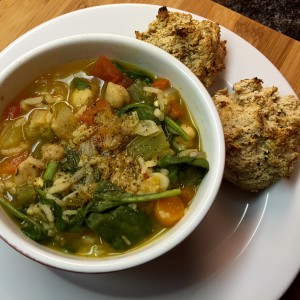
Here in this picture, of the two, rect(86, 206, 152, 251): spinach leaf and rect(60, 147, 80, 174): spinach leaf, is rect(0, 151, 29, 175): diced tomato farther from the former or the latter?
rect(86, 206, 152, 251): spinach leaf

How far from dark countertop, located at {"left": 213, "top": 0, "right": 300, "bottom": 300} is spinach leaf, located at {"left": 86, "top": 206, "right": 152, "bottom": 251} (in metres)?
1.80

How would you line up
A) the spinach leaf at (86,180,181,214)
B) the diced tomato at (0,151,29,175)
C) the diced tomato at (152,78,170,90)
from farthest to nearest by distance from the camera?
the diced tomato at (152,78,170,90)
the diced tomato at (0,151,29,175)
the spinach leaf at (86,180,181,214)

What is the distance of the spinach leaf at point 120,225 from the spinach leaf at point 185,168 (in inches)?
7.5

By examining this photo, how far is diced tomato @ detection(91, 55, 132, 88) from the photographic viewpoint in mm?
1928

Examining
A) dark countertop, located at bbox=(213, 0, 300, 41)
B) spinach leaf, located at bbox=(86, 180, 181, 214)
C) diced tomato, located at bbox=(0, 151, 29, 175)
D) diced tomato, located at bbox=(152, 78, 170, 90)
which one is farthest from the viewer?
dark countertop, located at bbox=(213, 0, 300, 41)

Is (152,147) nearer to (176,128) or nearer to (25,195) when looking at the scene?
(176,128)

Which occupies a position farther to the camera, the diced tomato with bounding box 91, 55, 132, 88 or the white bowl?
the diced tomato with bounding box 91, 55, 132, 88

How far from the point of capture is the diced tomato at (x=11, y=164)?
5.90 feet

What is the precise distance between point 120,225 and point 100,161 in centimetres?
25

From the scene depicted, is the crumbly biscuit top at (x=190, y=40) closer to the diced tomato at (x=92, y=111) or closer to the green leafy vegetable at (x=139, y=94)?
the green leafy vegetable at (x=139, y=94)

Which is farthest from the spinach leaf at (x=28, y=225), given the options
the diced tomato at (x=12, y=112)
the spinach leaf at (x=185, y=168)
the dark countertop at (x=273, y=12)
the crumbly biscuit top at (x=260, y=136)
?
the dark countertop at (x=273, y=12)

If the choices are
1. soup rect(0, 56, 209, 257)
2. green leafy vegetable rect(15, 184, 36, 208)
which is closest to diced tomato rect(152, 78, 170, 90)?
soup rect(0, 56, 209, 257)

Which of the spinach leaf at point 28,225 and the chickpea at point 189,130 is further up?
the chickpea at point 189,130

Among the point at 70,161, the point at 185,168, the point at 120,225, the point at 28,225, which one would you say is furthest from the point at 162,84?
the point at 28,225
